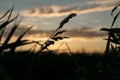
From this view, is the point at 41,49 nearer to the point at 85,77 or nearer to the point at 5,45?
the point at 5,45

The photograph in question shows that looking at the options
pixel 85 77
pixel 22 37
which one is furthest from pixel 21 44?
pixel 85 77

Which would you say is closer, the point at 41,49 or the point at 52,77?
the point at 41,49

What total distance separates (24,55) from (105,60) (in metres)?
1.16

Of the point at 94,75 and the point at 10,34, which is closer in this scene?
the point at 10,34

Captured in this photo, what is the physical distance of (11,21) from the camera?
3510 mm

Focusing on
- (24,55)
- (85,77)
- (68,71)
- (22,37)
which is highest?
(22,37)

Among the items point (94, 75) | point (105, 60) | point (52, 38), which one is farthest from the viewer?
point (94, 75)

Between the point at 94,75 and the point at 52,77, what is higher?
the point at 94,75

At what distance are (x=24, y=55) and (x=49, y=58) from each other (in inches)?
18.6

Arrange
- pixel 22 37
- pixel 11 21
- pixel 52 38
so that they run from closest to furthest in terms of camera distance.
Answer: pixel 52 38
pixel 22 37
pixel 11 21

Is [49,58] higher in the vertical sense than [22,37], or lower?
lower

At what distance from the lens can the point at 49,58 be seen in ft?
10.4

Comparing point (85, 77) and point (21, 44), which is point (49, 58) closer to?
point (21, 44)

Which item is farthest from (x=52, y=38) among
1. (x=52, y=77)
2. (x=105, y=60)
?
(x=52, y=77)
